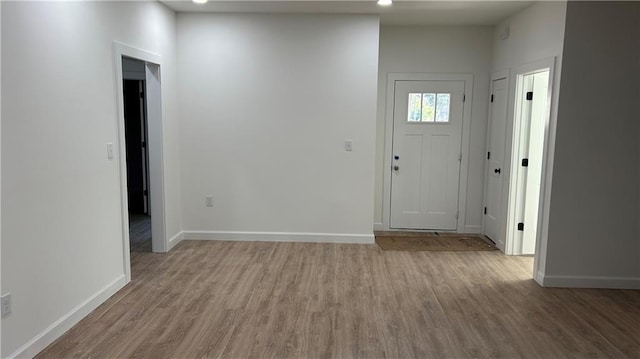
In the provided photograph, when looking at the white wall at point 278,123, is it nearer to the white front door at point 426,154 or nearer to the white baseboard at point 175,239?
the white baseboard at point 175,239

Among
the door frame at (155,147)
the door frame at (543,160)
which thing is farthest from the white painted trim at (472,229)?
the door frame at (155,147)

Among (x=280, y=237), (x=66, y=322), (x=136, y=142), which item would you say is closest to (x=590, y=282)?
(x=280, y=237)

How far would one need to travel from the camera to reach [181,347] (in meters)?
2.74

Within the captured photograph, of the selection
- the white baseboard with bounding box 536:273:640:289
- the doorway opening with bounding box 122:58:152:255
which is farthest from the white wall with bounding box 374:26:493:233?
the doorway opening with bounding box 122:58:152:255

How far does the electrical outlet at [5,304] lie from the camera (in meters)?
2.36

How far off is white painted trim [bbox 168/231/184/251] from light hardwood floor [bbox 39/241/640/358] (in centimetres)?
28

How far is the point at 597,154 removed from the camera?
3607 millimetres

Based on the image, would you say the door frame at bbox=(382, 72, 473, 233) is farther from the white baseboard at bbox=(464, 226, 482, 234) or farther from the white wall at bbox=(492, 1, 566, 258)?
the white wall at bbox=(492, 1, 566, 258)

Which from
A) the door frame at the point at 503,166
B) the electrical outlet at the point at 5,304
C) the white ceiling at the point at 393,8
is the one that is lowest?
the electrical outlet at the point at 5,304

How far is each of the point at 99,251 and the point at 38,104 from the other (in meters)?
1.23

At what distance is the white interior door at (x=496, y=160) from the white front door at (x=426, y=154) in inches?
14.8

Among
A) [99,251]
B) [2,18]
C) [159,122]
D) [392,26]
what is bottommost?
[99,251]

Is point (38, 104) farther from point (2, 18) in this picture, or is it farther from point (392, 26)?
point (392, 26)

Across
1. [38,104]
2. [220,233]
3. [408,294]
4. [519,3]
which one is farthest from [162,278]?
[519,3]
